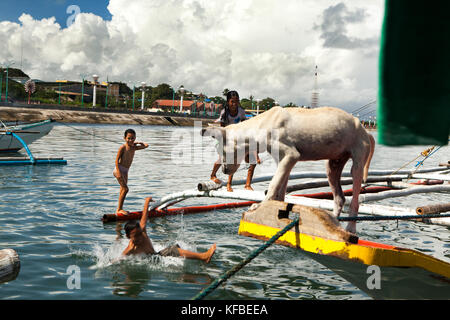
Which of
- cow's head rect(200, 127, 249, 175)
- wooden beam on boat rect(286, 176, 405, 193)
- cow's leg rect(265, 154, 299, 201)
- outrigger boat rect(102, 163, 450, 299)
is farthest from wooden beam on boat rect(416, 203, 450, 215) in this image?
cow's head rect(200, 127, 249, 175)

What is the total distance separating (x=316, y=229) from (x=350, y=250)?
1.38 feet

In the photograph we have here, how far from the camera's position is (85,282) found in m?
5.99

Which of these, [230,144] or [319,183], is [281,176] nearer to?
[230,144]

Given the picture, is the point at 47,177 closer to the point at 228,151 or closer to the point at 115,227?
the point at 115,227

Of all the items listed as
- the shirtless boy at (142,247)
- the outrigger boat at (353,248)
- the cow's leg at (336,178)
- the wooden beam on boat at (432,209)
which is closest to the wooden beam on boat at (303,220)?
the outrigger boat at (353,248)

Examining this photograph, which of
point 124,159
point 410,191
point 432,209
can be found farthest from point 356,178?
point 124,159

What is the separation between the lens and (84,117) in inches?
2625

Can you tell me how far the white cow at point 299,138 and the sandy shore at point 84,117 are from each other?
151 ft

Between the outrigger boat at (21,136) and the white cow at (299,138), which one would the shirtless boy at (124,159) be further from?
the outrigger boat at (21,136)

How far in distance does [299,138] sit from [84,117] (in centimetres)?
6516

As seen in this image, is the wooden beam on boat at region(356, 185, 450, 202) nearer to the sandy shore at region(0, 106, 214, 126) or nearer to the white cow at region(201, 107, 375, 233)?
the white cow at region(201, 107, 375, 233)

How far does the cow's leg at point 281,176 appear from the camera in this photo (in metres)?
5.47

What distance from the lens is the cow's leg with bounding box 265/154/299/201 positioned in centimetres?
547
